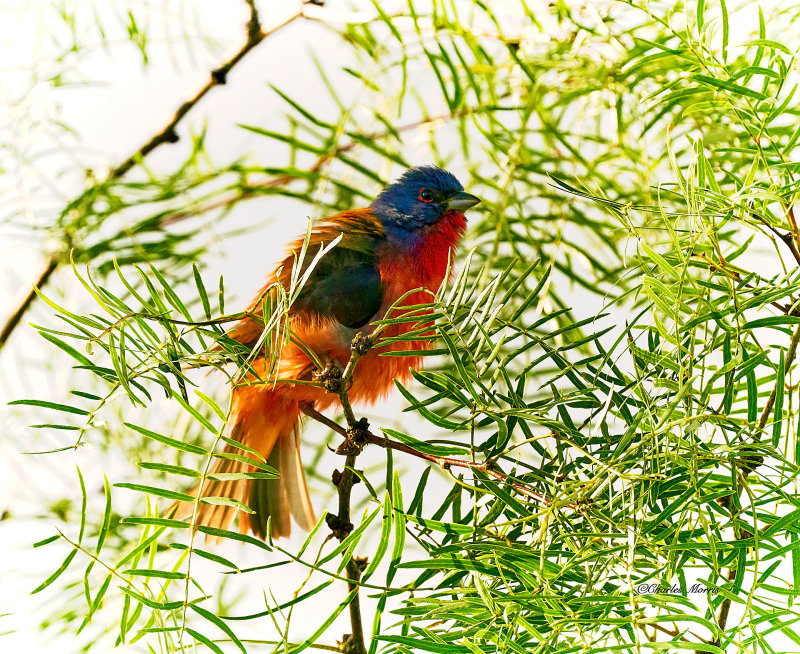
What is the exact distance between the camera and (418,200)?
1.19 meters

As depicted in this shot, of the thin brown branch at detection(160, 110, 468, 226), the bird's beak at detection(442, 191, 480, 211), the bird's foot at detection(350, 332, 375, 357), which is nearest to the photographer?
the bird's foot at detection(350, 332, 375, 357)

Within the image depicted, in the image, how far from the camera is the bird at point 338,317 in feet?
2.99

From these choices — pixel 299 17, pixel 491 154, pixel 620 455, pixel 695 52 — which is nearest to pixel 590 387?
pixel 620 455

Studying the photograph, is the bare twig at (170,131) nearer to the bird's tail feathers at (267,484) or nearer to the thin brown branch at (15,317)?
the thin brown branch at (15,317)

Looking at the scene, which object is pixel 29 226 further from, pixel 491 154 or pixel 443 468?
pixel 443 468

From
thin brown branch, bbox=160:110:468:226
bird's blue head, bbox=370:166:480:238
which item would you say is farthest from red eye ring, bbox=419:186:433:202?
thin brown branch, bbox=160:110:468:226

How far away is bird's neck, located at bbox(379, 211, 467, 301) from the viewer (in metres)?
1.03

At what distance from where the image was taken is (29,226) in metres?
0.94

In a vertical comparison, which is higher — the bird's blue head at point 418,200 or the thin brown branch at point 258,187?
the bird's blue head at point 418,200

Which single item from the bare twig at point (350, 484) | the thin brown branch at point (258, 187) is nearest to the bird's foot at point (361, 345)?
the bare twig at point (350, 484)

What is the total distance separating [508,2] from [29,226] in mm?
550

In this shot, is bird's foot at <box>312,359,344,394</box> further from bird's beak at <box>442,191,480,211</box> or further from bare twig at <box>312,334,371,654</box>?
bird's beak at <box>442,191,480,211</box>

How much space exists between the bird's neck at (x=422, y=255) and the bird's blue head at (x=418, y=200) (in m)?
0.01

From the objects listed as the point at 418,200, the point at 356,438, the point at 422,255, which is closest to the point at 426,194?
the point at 418,200
